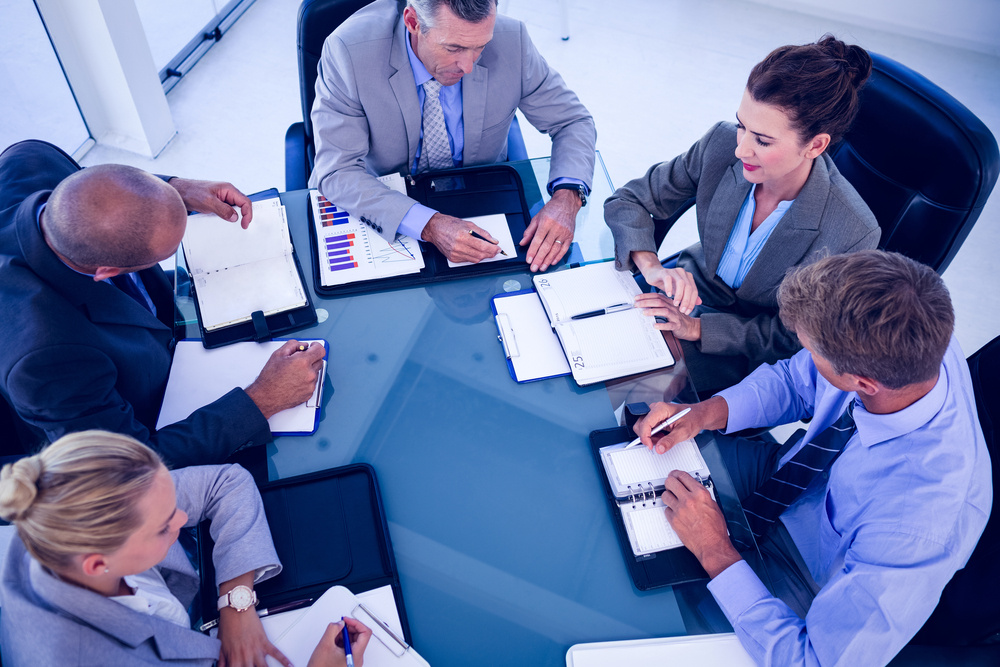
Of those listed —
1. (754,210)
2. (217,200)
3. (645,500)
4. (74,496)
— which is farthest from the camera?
(754,210)

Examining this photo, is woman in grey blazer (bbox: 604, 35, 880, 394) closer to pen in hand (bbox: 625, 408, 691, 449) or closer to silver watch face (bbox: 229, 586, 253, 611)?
pen in hand (bbox: 625, 408, 691, 449)

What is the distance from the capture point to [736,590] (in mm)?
1258

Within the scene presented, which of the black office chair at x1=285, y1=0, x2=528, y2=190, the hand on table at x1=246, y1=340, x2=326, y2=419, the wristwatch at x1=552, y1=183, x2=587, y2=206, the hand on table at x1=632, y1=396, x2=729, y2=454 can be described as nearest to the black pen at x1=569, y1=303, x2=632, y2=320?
the hand on table at x1=632, y1=396, x2=729, y2=454

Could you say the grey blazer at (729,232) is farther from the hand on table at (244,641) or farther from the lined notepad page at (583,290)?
the hand on table at (244,641)

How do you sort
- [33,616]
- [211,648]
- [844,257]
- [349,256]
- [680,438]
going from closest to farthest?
[33,616], [211,648], [844,257], [680,438], [349,256]

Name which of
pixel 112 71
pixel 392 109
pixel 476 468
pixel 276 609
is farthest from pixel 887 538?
pixel 112 71

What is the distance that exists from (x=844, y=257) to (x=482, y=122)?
3.84ft

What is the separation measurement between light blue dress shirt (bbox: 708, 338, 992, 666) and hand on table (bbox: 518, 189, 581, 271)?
80 cm

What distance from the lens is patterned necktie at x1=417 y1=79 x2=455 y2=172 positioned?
1979mm

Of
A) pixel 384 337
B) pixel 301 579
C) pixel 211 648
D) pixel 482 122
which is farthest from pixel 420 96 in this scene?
pixel 211 648

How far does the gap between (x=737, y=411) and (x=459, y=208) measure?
3.00ft

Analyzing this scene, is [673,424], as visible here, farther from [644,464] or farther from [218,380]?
[218,380]

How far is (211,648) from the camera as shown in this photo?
116 cm

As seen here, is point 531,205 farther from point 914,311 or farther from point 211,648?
point 211,648
